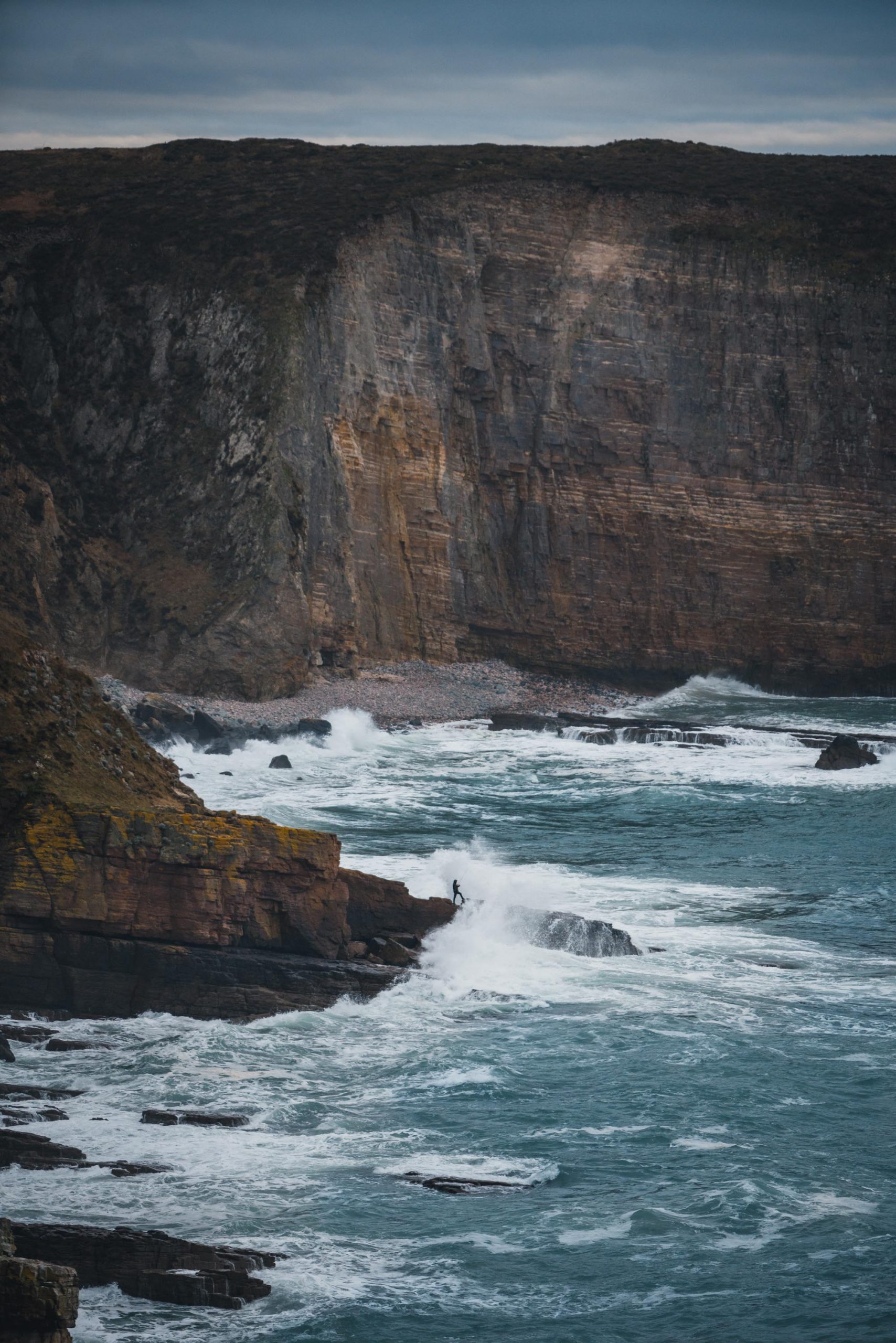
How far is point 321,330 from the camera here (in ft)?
199

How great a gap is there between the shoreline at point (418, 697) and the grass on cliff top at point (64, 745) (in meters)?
24.7

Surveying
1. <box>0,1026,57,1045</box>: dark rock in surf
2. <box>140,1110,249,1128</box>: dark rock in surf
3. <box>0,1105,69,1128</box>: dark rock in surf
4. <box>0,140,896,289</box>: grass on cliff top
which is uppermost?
<box>0,140,896,289</box>: grass on cliff top

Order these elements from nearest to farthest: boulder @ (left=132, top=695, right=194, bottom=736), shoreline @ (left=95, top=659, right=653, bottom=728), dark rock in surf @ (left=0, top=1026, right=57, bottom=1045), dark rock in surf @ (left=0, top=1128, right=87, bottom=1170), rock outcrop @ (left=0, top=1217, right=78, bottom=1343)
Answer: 1. rock outcrop @ (left=0, top=1217, right=78, bottom=1343)
2. dark rock in surf @ (left=0, top=1128, right=87, bottom=1170)
3. dark rock in surf @ (left=0, top=1026, right=57, bottom=1045)
4. boulder @ (left=132, top=695, right=194, bottom=736)
5. shoreline @ (left=95, top=659, right=653, bottom=728)

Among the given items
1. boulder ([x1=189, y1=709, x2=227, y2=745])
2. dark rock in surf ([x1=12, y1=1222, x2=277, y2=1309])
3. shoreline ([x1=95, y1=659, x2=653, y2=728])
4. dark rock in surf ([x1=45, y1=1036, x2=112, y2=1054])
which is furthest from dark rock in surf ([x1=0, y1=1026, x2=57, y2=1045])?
shoreline ([x1=95, y1=659, x2=653, y2=728])

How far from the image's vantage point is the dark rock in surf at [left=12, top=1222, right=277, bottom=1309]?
1552 cm

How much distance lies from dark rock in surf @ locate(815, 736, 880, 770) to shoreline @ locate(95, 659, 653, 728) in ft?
39.2

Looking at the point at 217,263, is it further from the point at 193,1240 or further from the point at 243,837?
the point at 193,1240

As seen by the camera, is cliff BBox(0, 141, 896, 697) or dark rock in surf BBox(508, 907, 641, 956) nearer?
dark rock in surf BBox(508, 907, 641, 956)

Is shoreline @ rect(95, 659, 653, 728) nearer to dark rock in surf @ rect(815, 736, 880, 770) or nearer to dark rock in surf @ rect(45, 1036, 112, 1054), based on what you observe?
dark rock in surf @ rect(815, 736, 880, 770)

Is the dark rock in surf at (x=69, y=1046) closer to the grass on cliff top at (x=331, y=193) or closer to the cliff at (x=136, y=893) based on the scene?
the cliff at (x=136, y=893)

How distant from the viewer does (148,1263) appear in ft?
51.4

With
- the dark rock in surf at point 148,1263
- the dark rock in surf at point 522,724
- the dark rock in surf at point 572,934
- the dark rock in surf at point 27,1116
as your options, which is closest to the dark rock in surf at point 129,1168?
the dark rock in surf at point 27,1116

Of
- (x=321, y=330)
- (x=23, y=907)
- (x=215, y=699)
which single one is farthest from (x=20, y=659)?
(x=321, y=330)

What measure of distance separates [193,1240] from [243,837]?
7.53 metres
